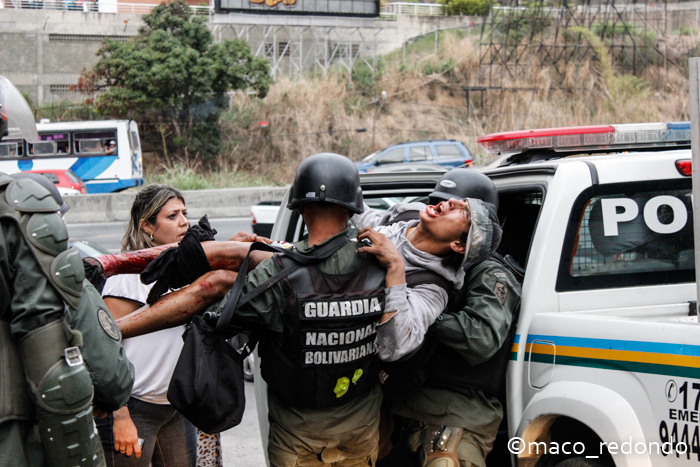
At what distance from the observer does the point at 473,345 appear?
2.50 metres

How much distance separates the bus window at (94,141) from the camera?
2555 centimetres

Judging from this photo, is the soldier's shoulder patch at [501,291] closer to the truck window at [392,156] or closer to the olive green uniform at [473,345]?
the olive green uniform at [473,345]

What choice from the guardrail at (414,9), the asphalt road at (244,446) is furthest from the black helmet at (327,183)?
the guardrail at (414,9)

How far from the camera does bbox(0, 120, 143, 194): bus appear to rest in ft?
82.5

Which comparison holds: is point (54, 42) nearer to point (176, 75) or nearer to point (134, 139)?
point (134, 139)

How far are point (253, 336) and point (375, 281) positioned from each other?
20.1 inches

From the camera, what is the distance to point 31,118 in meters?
2.18

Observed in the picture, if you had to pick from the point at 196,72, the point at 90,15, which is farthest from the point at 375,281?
the point at 90,15

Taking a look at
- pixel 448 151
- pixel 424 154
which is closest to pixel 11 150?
pixel 424 154

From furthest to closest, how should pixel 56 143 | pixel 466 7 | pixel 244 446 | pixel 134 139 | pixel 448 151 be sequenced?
1. pixel 466 7
2. pixel 134 139
3. pixel 56 143
4. pixel 448 151
5. pixel 244 446

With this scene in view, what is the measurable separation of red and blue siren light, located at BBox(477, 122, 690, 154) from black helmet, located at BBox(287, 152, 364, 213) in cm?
155

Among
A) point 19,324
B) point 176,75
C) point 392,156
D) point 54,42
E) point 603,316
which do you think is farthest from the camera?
point 54,42

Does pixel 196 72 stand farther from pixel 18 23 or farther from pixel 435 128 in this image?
pixel 18 23

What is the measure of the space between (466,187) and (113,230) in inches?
615
